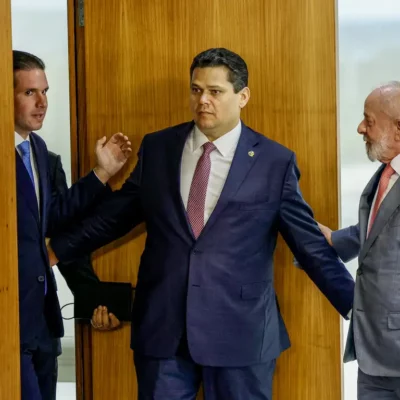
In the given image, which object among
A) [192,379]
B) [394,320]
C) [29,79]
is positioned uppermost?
[29,79]

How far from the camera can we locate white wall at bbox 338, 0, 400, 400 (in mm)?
3561

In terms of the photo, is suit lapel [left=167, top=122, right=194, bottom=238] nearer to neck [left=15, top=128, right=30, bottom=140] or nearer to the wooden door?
the wooden door

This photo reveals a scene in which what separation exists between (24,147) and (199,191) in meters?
0.60

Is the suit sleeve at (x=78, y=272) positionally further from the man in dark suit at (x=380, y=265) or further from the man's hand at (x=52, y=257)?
the man in dark suit at (x=380, y=265)

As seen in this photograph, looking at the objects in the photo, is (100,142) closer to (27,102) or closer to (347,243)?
(27,102)

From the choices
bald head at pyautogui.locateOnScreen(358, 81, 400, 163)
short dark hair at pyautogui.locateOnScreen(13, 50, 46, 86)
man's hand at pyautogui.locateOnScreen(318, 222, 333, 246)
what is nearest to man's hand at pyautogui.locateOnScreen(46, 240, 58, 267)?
short dark hair at pyautogui.locateOnScreen(13, 50, 46, 86)

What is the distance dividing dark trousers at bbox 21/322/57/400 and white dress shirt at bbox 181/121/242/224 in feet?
2.15

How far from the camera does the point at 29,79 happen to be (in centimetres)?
314

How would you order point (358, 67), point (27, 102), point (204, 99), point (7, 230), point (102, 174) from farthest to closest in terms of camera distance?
point (358, 67) < point (102, 174) < point (27, 102) < point (204, 99) < point (7, 230)

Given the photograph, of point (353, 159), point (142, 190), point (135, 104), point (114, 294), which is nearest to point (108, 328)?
point (114, 294)

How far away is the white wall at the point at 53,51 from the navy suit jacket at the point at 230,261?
19.5 inches

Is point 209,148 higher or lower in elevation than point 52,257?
higher

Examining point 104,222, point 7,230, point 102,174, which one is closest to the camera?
point 7,230

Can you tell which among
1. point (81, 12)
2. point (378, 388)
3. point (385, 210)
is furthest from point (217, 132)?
point (378, 388)
